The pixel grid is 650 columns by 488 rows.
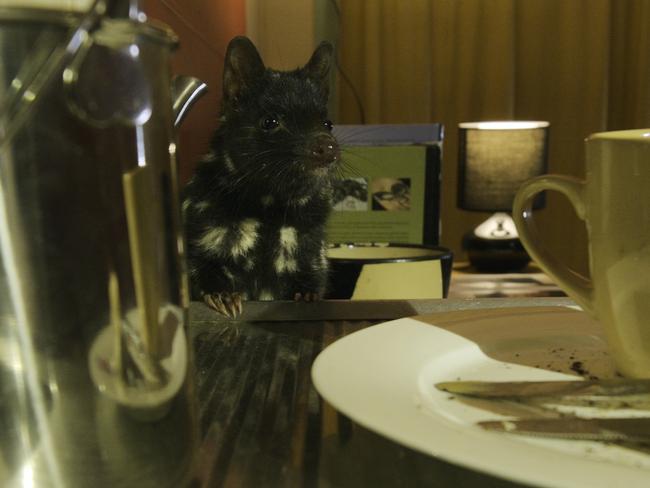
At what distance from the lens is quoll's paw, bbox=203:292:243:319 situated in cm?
57

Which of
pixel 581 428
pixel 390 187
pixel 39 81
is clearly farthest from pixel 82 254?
pixel 390 187

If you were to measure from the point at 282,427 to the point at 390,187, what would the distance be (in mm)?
1193

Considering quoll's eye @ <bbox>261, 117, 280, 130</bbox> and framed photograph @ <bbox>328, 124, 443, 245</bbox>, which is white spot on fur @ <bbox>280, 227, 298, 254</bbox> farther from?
framed photograph @ <bbox>328, 124, 443, 245</bbox>

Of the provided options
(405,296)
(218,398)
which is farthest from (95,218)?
(405,296)

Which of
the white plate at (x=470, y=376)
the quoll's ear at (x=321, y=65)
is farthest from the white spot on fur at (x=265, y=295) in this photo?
the white plate at (x=470, y=376)

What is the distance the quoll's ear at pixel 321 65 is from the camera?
3.53ft

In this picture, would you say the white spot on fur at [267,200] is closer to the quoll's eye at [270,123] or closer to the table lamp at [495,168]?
the quoll's eye at [270,123]

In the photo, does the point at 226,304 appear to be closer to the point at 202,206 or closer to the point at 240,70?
the point at 202,206

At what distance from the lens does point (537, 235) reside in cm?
49

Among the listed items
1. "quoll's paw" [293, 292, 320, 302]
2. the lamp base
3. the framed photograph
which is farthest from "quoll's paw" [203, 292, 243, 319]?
the lamp base

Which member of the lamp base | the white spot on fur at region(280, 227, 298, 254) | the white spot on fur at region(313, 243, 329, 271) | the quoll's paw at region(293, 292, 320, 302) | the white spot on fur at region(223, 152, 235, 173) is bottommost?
the lamp base

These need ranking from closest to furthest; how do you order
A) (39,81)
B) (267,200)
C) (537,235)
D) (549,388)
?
(39,81), (549,388), (537,235), (267,200)

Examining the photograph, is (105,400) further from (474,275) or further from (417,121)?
(417,121)

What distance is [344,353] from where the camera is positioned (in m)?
0.38
